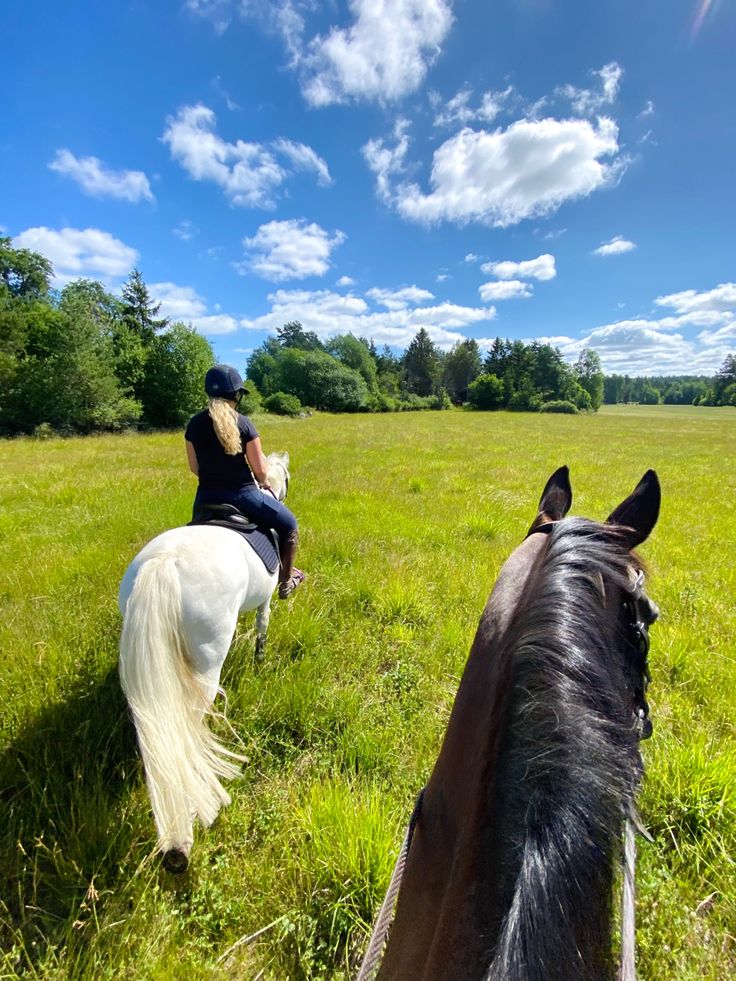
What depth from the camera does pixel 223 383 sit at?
2.95 meters

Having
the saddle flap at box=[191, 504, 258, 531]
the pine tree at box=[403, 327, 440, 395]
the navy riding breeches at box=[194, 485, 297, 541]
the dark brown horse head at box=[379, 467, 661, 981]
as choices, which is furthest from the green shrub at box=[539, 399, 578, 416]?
the dark brown horse head at box=[379, 467, 661, 981]

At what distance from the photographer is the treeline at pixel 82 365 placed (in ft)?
66.3

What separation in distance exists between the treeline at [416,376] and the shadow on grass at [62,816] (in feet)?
118

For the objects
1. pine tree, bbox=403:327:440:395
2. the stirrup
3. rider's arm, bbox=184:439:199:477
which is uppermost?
pine tree, bbox=403:327:440:395

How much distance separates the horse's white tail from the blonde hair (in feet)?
3.58

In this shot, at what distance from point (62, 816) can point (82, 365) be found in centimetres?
2435

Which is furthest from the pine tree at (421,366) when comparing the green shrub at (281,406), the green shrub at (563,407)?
the green shrub at (281,406)

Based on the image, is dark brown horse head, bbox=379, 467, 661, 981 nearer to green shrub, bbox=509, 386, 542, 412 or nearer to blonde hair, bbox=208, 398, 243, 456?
blonde hair, bbox=208, 398, 243, 456

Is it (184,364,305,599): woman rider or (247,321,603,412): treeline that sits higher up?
(247,321,603,412): treeline

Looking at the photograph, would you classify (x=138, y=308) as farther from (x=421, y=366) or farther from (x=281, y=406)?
(x=421, y=366)

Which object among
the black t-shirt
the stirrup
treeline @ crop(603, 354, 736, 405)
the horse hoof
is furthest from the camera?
treeline @ crop(603, 354, 736, 405)

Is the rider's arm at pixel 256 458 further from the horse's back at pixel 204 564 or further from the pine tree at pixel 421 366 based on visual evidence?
the pine tree at pixel 421 366

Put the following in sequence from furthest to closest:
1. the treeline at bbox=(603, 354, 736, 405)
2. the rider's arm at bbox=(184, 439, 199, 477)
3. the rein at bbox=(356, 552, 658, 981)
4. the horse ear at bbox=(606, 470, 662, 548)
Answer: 1. the treeline at bbox=(603, 354, 736, 405)
2. the rider's arm at bbox=(184, 439, 199, 477)
3. the horse ear at bbox=(606, 470, 662, 548)
4. the rein at bbox=(356, 552, 658, 981)

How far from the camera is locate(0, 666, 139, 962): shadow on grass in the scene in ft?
5.13
